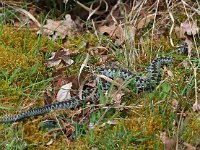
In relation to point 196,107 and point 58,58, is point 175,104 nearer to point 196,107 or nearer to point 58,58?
point 196,107

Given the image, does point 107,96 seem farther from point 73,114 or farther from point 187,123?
point 187,123

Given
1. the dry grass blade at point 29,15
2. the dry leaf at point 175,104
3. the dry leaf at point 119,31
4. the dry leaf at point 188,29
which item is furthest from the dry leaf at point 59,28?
the dry leaf at point 175,104

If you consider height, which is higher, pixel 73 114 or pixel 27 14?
pixel 27 14

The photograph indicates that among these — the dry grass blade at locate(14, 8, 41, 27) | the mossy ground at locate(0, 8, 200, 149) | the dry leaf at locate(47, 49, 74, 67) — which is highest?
the dry grass blade at locate(14, 8, 41, 27)

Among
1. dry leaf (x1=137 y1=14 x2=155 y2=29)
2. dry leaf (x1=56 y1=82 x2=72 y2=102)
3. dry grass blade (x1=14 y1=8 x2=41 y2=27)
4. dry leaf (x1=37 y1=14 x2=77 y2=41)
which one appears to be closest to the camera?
dry leaf (x1=56 y1=82 x2=72 y2=102)

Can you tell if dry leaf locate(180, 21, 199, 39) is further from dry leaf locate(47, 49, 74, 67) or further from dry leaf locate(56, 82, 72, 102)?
dry leaf locate(56, 82, 72, 102)

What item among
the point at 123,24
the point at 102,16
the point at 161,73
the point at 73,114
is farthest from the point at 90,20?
the point at 73,114

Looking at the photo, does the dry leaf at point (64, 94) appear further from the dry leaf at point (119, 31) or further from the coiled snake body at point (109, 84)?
the dry leaf at point (119, 31)

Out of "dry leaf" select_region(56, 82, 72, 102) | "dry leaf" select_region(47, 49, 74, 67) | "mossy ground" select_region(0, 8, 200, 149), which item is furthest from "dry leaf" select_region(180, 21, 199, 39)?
"dry leaf" select_region(56, 82, 72, 102)
